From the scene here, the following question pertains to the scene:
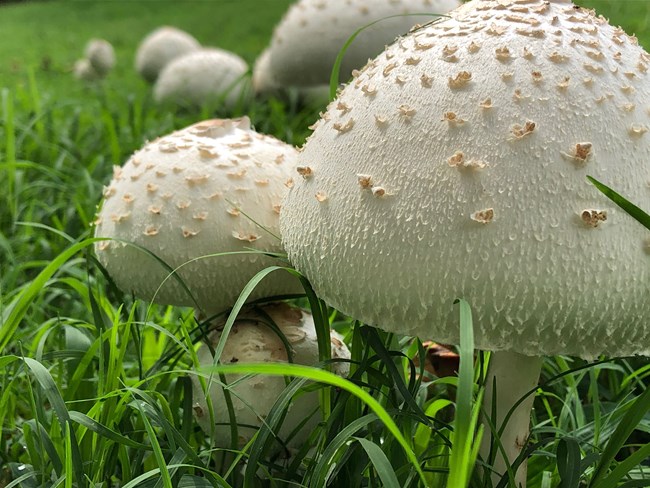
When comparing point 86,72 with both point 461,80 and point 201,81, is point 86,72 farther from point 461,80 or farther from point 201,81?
point 461,80

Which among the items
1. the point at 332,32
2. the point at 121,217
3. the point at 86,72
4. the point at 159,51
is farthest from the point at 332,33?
the point at 86,72

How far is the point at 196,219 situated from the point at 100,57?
19.6 feet

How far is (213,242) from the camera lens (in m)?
1.49

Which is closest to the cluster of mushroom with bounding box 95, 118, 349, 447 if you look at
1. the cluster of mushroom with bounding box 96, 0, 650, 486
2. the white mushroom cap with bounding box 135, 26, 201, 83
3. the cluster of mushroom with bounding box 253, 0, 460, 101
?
the cluster of mushroom with bounding box 96, 0, 650, 486

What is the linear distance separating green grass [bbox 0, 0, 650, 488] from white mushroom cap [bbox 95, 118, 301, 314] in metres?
0.10

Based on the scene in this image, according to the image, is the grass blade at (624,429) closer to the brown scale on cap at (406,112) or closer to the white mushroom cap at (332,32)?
the brown scale on cap at (406,112)

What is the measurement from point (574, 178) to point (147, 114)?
3452mm

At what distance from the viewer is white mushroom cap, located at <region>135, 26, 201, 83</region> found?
20.2 ft

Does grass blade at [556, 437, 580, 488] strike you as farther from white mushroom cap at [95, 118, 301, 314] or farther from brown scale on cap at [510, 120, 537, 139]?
white mushroom cap at [95, 118, 301, 314]

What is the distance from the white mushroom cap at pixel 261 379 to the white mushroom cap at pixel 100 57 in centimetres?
591

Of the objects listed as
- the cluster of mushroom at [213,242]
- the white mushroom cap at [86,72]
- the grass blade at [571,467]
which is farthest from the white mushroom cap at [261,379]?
the white mushroom cap at [86,72]

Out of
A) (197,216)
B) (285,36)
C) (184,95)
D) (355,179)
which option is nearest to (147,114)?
(184,95)

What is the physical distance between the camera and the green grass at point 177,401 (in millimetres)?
1153

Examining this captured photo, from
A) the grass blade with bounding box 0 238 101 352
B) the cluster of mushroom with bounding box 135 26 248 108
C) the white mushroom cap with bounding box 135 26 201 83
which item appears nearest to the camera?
the grass blade with bounding box 0 238 101 352
